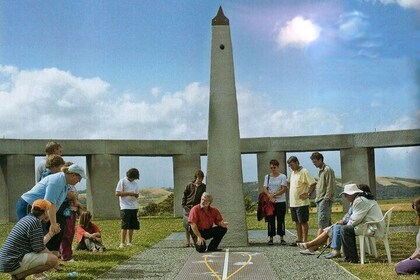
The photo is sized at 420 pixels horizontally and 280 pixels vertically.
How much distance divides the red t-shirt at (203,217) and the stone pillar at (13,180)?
46.0 feet

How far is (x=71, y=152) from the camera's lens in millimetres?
23641

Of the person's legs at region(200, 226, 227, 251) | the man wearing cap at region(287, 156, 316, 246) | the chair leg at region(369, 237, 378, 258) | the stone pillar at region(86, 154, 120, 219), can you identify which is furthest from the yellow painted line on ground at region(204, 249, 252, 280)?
the stone pillar at region(86, 154, 120, 219)

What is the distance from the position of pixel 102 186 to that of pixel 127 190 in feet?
41.7

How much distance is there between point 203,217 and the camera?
33.7 feet

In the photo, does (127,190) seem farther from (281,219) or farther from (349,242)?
(349,242)

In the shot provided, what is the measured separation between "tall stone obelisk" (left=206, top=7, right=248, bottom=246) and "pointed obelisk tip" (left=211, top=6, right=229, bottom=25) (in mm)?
566

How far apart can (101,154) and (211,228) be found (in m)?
14.3

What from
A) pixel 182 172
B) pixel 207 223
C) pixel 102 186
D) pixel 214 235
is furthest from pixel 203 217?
pixel 182 172

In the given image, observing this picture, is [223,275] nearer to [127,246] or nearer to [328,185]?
[328,185]

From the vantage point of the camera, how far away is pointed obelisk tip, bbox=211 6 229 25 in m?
11.6

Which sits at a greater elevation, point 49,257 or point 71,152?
point 71,152

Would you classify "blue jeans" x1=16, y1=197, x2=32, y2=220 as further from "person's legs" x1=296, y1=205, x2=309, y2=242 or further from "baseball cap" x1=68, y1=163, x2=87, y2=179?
"person's legs" x1=296, y1=205, x2=309, y2=242

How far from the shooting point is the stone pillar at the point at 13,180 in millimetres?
→ 22594

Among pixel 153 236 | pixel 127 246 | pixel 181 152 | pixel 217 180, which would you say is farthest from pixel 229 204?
pixel 181 152
